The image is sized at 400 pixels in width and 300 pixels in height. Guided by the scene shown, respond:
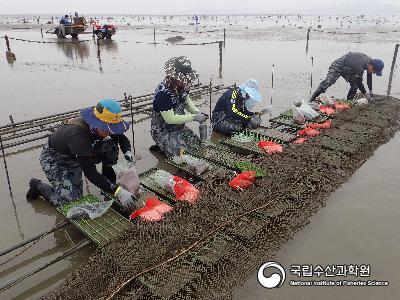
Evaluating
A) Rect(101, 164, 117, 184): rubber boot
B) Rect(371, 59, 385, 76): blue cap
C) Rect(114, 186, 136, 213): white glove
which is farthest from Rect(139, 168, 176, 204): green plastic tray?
Rect(371, 59, 385, 76): blue cap

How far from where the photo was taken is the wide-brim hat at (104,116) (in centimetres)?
389

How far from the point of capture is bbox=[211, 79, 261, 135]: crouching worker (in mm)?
6617

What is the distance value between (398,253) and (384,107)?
233 inches

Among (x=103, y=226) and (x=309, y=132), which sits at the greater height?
(x=309, y=132)

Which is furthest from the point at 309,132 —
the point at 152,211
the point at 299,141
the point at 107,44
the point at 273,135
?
the point at 107,44

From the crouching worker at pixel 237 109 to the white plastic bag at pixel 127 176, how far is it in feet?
10.0

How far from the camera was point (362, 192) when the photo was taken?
4.95 metres

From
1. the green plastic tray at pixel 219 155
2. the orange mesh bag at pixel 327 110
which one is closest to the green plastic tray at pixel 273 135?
the green plastic tray at pixel 219 155

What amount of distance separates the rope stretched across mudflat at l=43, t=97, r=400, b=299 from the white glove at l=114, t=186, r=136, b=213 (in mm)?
336

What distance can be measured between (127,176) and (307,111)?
504cm

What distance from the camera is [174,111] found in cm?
606

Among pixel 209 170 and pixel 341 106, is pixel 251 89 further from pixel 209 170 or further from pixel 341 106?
pixel 341 106

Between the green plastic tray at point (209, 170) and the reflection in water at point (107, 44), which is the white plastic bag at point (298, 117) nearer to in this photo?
the green plastic tray at point (209, 170)

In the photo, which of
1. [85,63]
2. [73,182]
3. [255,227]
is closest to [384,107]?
[255,227]
